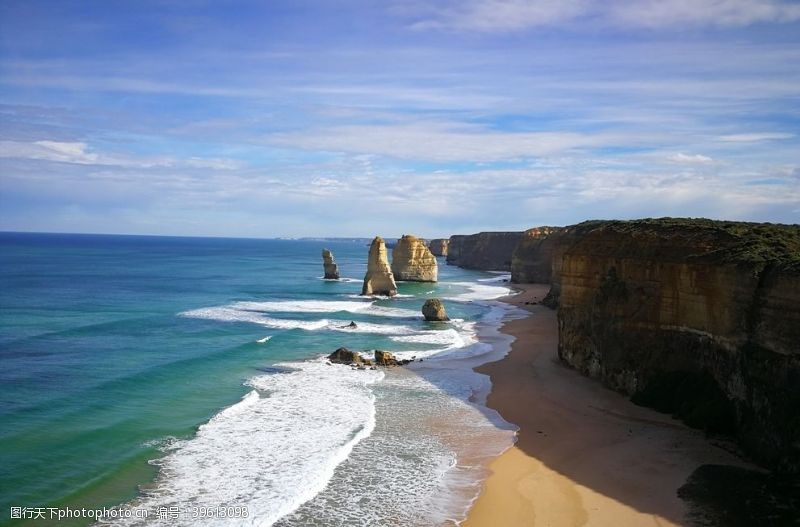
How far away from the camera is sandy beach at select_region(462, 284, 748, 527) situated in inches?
647

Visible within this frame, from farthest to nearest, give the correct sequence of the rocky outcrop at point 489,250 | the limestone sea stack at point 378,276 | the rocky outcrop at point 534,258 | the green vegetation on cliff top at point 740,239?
the rocky outcrop at point 489,250 < the rocky outcrop at point 534,258 < the limestone sea stack at point 378,276 < the green vegetation on cliff top at point 740,239

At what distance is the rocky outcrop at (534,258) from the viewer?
272ft

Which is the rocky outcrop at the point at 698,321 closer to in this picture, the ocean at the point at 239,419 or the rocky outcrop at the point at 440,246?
the ocean at the point at 239,419

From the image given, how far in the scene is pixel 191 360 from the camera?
33.1 metres

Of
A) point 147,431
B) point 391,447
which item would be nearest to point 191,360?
point 147,431

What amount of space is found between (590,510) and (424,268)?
68701 mm

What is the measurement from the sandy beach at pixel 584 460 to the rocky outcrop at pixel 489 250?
280 feet

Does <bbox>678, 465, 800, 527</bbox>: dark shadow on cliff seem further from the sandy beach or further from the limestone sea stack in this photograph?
the limestone sea stack

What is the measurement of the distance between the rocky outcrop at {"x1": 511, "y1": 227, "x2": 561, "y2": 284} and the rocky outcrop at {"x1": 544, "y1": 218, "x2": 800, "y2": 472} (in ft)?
170

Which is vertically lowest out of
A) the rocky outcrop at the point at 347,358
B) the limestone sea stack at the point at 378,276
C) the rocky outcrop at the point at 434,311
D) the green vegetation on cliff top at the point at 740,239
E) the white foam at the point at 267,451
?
the white foam at the point at 267,451

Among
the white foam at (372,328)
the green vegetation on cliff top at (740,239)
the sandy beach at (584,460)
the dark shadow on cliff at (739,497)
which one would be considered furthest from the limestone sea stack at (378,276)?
the dark shadow on cliff at (739,497)

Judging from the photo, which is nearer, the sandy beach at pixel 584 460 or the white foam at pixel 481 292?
the sandy beach at pixel 584 460

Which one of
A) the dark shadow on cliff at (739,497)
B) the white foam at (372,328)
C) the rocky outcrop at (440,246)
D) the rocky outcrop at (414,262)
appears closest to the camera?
the dark shadow on cliff at (739,497)

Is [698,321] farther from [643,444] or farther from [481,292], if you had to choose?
[481,292]
